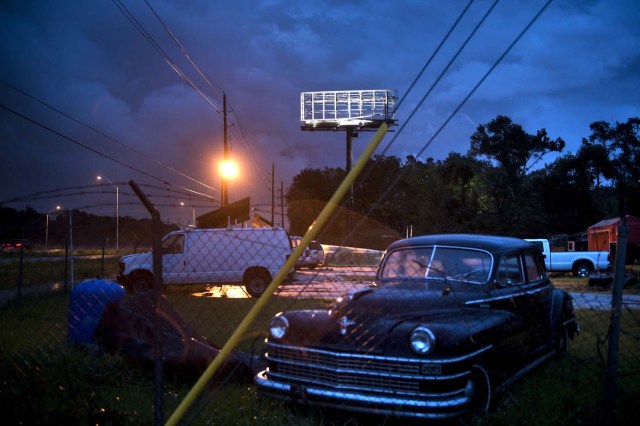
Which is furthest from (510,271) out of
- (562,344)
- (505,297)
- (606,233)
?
(606,233)

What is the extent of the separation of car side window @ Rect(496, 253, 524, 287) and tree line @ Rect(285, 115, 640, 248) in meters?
14.8

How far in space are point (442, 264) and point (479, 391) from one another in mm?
1472

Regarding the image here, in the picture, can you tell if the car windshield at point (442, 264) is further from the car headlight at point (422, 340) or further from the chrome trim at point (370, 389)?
the chrome trim at point (370, 389)

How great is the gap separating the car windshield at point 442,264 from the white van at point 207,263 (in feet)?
31.0

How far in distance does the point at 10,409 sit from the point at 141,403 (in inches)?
41.5

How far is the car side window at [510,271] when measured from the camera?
544 centimetres

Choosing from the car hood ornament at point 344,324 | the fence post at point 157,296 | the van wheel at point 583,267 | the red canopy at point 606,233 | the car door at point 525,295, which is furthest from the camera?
the red canopy at point 606,233

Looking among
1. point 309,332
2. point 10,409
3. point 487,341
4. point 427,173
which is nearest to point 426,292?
point 487,341

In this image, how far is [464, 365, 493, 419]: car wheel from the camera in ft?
14.0

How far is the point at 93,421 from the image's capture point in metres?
3.69

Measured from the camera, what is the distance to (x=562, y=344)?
654cm

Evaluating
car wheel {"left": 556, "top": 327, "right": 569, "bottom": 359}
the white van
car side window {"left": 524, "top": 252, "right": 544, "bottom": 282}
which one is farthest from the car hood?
the white van

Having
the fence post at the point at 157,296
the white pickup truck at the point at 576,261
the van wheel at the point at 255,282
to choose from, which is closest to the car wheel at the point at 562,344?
the fence post at the point at 157,296

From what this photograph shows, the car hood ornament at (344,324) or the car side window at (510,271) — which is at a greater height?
the car side window at (510,271)
